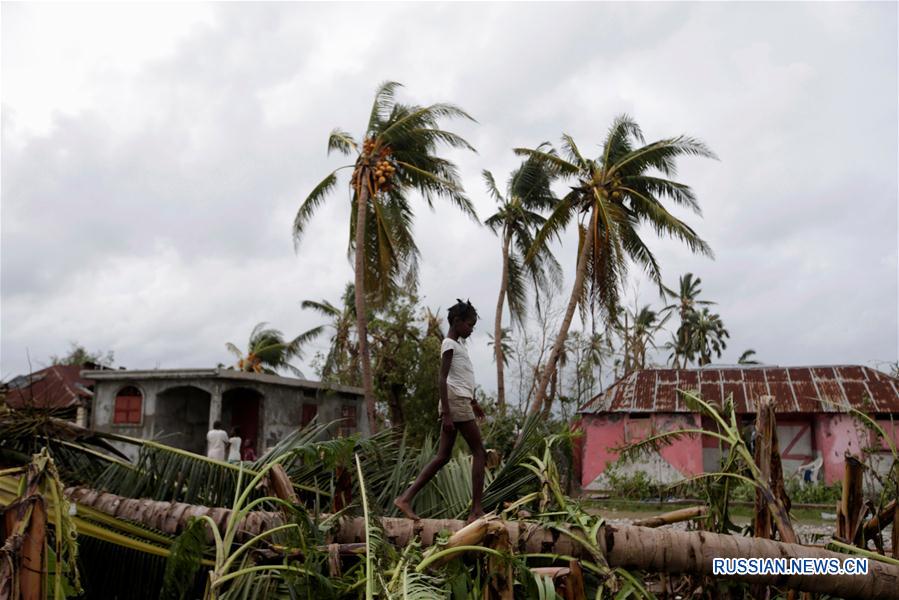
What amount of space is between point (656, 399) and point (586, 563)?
18.7 m

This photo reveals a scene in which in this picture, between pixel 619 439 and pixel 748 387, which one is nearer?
pixel 619 439

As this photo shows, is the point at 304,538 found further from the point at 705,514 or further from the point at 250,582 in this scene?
the point at 705,514

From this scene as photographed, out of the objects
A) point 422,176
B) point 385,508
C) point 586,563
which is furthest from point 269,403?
point 586,563

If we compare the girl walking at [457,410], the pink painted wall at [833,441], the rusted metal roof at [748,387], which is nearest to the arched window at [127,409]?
the rusted metal roof at [748,387]

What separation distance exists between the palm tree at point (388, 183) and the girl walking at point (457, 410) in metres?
12.8

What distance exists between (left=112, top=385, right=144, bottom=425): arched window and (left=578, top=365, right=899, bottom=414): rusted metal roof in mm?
11454

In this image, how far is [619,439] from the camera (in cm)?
1903

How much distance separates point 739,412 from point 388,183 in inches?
417

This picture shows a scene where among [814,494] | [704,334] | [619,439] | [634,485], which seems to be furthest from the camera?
[704,334]

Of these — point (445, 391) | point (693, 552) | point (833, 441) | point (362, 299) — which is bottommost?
point (693, 552)

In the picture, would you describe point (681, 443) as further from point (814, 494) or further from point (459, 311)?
point (459, 311)

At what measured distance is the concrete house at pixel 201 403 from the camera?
15875 millimetres

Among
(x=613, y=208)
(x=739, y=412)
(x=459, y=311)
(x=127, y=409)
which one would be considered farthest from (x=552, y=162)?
(x=459, y=311)

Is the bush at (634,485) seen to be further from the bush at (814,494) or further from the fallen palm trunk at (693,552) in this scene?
the bush at (814,494)
